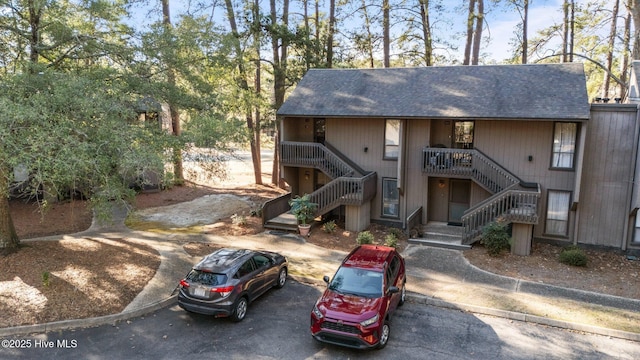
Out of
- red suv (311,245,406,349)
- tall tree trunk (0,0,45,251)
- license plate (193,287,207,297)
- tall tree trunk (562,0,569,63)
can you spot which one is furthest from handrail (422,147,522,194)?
tall tree trunk (562,0,569,63)

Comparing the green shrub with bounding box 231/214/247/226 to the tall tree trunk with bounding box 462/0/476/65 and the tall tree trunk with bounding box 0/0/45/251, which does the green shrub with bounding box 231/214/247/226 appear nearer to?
the tall tree trunk with bounding box 0/0/45/251

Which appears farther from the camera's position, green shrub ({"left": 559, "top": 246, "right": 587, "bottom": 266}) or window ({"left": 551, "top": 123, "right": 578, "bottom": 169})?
window ({"left": 551, "top": 123, "right": 578, "bottom": 169})

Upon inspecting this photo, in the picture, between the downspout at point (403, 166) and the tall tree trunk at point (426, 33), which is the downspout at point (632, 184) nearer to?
the downspout at point (403, 166)

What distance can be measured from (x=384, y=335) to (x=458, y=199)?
10831 mm

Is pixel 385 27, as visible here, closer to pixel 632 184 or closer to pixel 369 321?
pixel 632 184

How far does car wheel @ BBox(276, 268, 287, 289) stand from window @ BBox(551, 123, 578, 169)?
11.5m

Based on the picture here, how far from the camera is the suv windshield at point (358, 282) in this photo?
9125mm

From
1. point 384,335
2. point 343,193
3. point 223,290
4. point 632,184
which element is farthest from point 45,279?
point 632,184

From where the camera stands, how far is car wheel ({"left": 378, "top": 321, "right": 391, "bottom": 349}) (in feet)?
28.0

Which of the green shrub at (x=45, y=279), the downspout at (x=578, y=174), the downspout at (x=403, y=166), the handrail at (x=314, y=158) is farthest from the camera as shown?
the handrail at (x=314, y=158)

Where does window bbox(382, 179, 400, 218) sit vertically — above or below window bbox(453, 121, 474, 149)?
below

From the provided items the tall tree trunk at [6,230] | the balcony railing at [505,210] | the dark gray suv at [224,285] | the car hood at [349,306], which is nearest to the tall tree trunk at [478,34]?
the balcony railing at [505,210]

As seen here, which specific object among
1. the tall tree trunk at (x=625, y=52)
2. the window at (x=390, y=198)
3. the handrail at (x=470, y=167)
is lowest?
the window at (x=390, y=198)

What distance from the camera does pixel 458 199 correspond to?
59.1 ft
